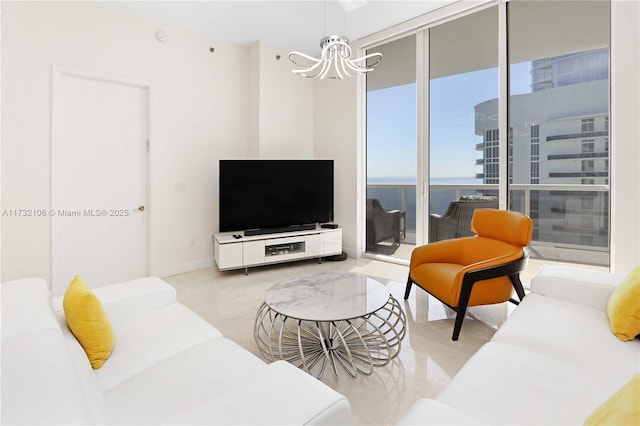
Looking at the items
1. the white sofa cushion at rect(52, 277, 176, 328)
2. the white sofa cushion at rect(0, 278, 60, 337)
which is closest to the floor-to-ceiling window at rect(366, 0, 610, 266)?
the white sofa cushion at rect(52, 277, 176, 328)

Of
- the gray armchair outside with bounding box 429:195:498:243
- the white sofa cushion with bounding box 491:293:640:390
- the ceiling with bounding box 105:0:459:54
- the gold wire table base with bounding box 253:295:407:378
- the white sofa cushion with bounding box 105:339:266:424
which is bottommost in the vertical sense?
the gold wire table base with bounding box 253:295:407:378

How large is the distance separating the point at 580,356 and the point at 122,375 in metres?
1.82

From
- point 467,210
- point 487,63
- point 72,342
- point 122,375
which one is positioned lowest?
point 122,375

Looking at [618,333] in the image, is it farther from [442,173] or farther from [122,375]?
[442,173]

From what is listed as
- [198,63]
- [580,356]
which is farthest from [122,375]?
[198,63]

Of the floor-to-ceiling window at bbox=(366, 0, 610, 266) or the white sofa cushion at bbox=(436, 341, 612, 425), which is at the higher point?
the floor-to-ceiling window at bbox=(366, 0, 610, 266)

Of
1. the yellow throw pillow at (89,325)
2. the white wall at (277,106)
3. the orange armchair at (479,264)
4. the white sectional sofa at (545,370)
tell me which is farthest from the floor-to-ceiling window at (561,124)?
the yellow throw pillow at (89,325)

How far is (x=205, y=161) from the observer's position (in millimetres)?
4324

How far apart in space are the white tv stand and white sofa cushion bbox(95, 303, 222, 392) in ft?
6.70

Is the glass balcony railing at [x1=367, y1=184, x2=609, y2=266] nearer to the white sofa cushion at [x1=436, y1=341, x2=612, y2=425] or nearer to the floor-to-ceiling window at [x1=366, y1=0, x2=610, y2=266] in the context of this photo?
the floor-to-ceiling window at [x1=366, y1=0, x2=610, y2=266]

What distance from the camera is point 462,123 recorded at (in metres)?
3.85

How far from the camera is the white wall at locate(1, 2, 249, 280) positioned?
3.06m

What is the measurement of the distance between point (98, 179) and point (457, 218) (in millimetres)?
3996

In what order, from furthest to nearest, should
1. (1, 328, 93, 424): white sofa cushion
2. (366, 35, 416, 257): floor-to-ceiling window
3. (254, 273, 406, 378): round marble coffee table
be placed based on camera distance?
(366, 35, 416, 257): floor-to-ceiling window, (254, 273, 406, 378): round marble coffee table, (1, 328, 93, 424): white sofa cushion
